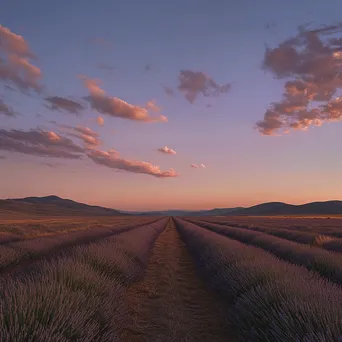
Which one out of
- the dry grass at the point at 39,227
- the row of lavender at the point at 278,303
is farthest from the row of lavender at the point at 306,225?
the row of lavender at the point at 278,303

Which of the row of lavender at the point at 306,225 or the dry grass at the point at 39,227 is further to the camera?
the row of lavender at the point at 306,225

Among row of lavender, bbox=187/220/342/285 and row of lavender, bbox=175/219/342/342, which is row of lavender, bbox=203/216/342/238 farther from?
row of lavender, bbox=175/219/342/342

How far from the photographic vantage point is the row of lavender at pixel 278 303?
11.9ft

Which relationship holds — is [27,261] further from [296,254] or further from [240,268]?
[296,254]

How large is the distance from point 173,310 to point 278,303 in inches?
116

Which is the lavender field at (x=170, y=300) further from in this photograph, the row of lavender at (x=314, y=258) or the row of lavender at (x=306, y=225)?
the row of lavender at (x=306, y=225)

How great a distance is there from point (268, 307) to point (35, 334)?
3.17 metres

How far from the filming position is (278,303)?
4.25 meters

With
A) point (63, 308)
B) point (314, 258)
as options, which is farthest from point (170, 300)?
point (314, 258)

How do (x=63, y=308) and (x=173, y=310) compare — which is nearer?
(x=63, y=308)

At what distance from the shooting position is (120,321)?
5.25 meters

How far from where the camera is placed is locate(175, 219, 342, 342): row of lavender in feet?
11.9

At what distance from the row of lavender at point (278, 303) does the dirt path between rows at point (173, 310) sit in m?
0.35

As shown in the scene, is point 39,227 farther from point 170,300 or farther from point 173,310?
point 173,310
